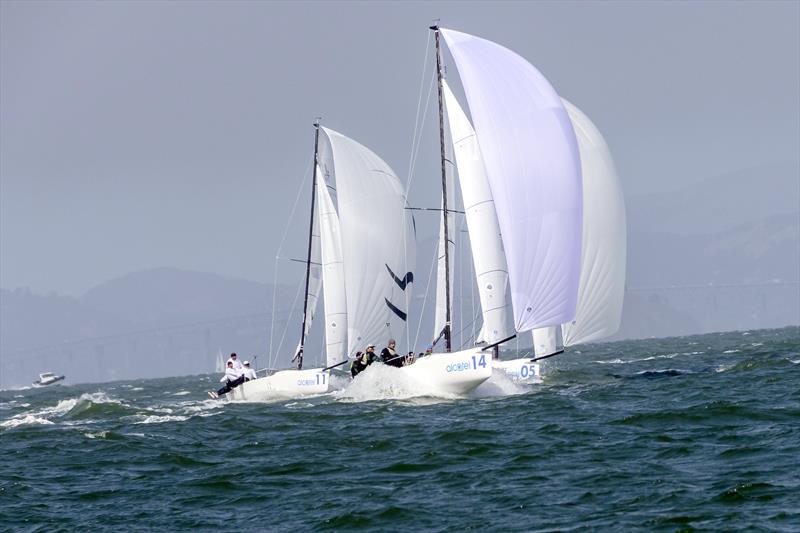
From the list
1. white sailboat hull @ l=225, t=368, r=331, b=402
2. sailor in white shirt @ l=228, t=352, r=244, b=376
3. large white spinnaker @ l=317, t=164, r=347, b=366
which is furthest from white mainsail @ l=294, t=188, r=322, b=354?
white sailboat hull @ l=225, t=368, r=331, b=402

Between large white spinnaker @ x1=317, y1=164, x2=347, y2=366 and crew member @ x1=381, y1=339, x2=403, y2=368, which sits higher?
large white spinnaker @ x1=317, y1=164, x2=347, y2=366

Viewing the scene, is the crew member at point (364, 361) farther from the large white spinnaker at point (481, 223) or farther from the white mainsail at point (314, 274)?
the white mainsail at point (314, 274)

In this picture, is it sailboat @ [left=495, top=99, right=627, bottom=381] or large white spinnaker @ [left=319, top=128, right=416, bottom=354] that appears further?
large white spinnaker @ [left=319, top=128, right=416, bottom=354]

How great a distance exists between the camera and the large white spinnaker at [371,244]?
43.4 metres

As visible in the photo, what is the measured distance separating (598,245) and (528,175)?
237 inches

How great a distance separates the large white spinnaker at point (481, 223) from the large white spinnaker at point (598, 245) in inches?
84.5

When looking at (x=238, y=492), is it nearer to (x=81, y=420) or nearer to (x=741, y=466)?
(x=741, y=466)

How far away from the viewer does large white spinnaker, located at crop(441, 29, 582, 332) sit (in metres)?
29.8

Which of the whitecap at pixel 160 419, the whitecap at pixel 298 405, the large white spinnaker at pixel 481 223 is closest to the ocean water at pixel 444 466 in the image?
the whitecap at pixel 160 419

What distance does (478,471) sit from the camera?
19.4 meters

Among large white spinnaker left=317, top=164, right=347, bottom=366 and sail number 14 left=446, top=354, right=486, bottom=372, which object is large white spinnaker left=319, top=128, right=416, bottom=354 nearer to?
large white spinnaker left=317, top=164, right=347, bottom=366

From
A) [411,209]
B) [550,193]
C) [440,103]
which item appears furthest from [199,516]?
[411,209]

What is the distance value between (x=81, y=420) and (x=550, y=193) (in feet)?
49.7

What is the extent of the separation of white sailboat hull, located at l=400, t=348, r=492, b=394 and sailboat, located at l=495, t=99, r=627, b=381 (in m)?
2.22
